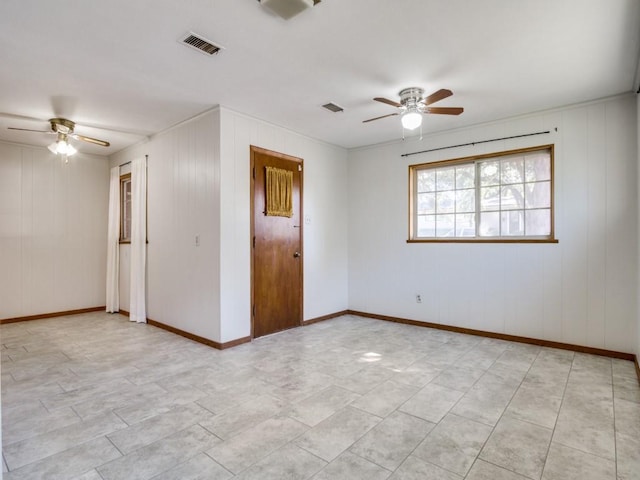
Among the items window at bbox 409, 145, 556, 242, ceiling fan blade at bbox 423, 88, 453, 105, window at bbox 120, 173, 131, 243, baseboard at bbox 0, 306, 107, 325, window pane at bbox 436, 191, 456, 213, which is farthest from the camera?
window at bbox 120, 173, 131, 243

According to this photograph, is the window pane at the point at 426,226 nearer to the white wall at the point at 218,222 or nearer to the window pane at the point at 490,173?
the window pane at the point at 490,173

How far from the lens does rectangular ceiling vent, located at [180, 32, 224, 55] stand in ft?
8.36

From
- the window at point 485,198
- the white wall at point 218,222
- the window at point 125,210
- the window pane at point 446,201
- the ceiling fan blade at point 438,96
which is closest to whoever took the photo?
the ceiling fan blade at point 438,96

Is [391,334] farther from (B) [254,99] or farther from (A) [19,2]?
(A) [19,2]

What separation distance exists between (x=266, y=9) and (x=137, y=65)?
138 centimetres

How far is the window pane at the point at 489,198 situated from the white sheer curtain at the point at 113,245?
5.61 m

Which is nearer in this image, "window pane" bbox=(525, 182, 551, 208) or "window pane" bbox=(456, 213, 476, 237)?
"window pane" bbox=(525, 182, 551, 208)

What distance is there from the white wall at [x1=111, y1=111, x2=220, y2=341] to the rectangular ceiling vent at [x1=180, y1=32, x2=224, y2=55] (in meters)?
1.25

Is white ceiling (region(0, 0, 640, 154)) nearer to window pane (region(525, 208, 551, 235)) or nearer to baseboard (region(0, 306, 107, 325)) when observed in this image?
window pane (region(525, 208, 551, 235))

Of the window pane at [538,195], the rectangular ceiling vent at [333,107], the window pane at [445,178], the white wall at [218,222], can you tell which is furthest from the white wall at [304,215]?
the window pane at [538,195]

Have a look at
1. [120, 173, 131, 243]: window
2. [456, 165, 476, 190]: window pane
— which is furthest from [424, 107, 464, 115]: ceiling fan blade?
[120, 173, 131, 243]: window

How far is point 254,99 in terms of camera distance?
12.2ft

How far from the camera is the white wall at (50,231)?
5305mm

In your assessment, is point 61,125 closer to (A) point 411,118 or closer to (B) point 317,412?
(A) point 411,118
